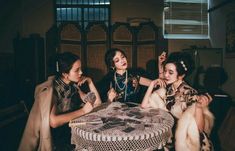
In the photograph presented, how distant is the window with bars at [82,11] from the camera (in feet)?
18.9

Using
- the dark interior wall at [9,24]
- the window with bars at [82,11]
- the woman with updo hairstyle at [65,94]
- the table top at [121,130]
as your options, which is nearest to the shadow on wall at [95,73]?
the window with bars at [82,11]

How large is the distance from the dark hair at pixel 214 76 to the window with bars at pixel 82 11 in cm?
282

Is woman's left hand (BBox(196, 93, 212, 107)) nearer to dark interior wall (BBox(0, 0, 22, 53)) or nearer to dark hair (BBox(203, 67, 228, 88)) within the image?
dark hair (BBox(203, 67, 228, 88))

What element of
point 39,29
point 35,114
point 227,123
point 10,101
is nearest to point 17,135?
point 35,114


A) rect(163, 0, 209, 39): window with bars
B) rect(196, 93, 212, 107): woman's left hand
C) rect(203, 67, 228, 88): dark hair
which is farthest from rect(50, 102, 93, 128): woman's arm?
rect(163, 0, 209, 39): window with bars

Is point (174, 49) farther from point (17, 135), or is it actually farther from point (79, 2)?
point (17, 135)

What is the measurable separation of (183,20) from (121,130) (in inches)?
187

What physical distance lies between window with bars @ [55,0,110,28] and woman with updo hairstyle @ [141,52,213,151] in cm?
363

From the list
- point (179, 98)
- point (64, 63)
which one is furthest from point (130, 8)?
point (179, 98)

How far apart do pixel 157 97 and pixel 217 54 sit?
268cm

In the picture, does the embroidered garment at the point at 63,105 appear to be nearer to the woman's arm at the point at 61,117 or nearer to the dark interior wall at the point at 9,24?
the woman's arm at the point at 61,117

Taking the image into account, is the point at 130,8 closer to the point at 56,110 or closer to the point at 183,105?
the point at 183,105

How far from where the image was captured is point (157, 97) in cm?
259

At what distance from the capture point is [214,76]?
4629 millimetres
